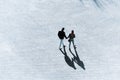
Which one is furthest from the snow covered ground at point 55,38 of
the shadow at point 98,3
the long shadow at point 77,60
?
the long shadow at point 77,60

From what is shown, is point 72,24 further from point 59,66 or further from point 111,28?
point 59,66

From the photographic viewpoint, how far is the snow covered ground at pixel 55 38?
2161 cm

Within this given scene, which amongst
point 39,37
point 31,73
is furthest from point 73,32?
point 31,73

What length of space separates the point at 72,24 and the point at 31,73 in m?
5.60

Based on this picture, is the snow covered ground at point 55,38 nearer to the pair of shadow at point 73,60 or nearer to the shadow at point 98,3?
the shadow at point 98,3

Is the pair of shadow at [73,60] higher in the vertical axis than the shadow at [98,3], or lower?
lower

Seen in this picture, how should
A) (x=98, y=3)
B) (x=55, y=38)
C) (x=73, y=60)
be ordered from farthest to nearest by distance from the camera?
(x=98, y=3), (x=55, y=38), (x=73, y=60)

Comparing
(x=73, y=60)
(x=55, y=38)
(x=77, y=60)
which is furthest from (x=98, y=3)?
(x=73, y=60)

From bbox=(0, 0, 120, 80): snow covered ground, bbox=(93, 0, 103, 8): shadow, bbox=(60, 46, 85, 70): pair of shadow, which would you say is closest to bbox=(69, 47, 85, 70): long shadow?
bbox=(60, 46, 85, 70): pair of shadow

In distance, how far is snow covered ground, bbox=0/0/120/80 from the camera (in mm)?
21609

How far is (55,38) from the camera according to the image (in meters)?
24.2

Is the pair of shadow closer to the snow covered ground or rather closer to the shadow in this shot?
the snow covered ground

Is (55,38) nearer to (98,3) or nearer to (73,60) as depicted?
(73,60)

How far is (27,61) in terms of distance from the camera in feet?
72.7
